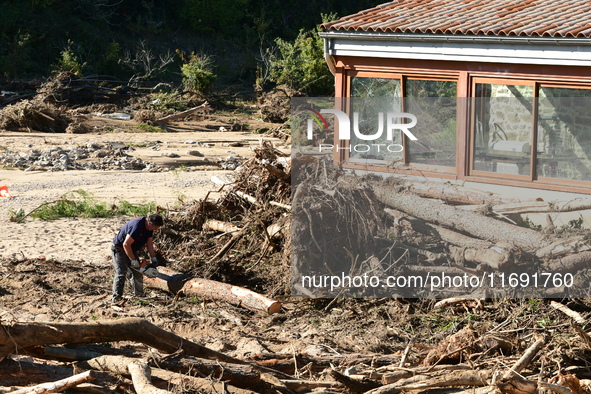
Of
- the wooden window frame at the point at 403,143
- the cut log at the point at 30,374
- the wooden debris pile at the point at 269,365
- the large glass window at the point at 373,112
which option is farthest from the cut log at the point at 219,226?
the cut log at the point at 30,374

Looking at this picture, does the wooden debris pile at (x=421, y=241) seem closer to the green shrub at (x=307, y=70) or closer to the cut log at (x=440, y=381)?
the cut log at (x=440, y=381)

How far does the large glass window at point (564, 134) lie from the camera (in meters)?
12.0

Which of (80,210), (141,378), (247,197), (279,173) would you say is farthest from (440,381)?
(80,210)

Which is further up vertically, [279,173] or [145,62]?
[145,62]

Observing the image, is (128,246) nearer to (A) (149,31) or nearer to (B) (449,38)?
(B) (449,38)

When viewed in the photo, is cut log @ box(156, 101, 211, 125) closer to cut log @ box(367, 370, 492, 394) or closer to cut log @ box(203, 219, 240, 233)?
cut log @ box(203, 219, 240, 233)

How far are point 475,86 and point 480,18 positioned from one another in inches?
46.7

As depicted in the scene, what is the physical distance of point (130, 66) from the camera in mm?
32094

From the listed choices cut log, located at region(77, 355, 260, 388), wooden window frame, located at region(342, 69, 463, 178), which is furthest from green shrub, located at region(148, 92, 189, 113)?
cut log, located at region(77, 355, 260, 388)

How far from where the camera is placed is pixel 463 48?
504 inches

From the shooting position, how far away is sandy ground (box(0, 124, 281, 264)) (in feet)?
42.0

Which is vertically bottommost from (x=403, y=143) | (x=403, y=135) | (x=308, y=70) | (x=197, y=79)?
(x=403, y=143)

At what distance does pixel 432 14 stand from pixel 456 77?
57.3 inches

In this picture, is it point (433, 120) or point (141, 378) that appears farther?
point (433, 120)
